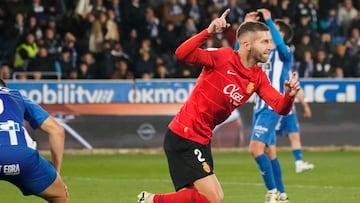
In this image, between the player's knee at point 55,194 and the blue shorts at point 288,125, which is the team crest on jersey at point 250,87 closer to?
the player's knee at point 55,194

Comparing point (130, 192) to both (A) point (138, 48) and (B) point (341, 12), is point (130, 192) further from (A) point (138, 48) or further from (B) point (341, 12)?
(B) point (341, 12)

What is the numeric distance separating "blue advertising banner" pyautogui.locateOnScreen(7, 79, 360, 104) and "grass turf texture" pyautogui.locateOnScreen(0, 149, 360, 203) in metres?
1.18

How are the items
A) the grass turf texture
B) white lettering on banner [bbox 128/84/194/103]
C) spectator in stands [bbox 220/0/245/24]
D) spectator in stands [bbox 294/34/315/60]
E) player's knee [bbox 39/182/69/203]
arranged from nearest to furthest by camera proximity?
player's knee [bbox 39/182/69/203]
the grass turf texture
white lettering on banner [bbox 128/84/194/103]
spectator in stands [bbox 294/34/315/60]
spectator in stands [bbox 220/0/245/24]

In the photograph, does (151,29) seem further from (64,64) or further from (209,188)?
(209,188)

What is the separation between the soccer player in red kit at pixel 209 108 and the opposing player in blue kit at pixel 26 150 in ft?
4.72

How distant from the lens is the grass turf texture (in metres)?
14.2

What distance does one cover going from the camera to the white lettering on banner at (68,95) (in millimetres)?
22328

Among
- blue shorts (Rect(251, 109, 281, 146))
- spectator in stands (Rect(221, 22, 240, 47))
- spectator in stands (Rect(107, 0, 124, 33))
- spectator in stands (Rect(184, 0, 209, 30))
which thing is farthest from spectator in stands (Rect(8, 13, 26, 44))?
blue shorts (Rect(251, 109, 281, 146))

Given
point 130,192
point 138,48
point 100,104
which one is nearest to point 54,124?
point 130,192

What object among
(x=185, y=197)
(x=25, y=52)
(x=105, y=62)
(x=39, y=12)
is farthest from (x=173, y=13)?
(x=185, y=197)

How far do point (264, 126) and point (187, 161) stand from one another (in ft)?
14.2

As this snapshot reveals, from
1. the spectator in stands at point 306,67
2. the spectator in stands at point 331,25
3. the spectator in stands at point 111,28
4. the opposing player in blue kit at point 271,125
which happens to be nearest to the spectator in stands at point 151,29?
the spectator in stands at point 111,28

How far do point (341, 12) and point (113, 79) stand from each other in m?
7.51

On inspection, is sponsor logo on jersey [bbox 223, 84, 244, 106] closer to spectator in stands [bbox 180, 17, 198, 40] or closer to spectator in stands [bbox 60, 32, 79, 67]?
spectator in stands [bbox 60, 32, 79, 67]
